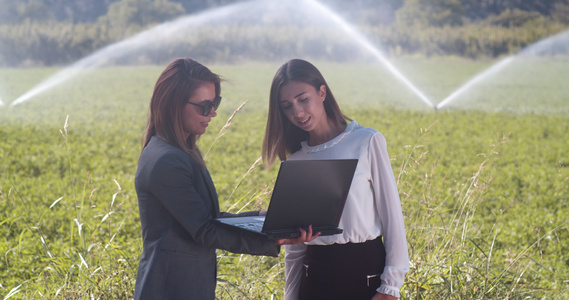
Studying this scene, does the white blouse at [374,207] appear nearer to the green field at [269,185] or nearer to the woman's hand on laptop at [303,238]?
the woman's hand on laptop at [303,238]

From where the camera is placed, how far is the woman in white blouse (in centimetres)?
270

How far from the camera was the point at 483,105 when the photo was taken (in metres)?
24.8

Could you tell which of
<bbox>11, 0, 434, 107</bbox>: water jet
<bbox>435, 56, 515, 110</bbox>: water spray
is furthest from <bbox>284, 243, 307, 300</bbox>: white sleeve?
<bbox>11, 0, 434, 107</bbox>: water jet

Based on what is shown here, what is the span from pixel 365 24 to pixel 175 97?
104m

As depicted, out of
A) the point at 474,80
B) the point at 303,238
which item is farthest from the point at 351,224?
the point at 474,80

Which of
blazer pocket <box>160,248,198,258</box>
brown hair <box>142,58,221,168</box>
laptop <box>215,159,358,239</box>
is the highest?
brown hair <box>142,58,221,168</box>

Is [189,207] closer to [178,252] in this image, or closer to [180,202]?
[180,202]

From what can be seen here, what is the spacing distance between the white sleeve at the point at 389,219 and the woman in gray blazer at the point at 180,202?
0.44 meters

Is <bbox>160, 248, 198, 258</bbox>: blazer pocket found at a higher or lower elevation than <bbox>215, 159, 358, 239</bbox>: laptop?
lower

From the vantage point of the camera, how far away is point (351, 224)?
2689mm

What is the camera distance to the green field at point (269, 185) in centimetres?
432

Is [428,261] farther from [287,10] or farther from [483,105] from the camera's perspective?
[287,10]

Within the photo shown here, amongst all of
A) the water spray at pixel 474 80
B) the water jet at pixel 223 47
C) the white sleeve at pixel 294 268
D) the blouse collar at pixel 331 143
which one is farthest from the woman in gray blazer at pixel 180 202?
the water jet at pixel 223 47

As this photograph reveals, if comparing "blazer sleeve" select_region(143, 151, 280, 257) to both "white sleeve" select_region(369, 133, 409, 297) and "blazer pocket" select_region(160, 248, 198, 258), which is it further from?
"white sleeve" select_region(369, 133, 409, 297)
